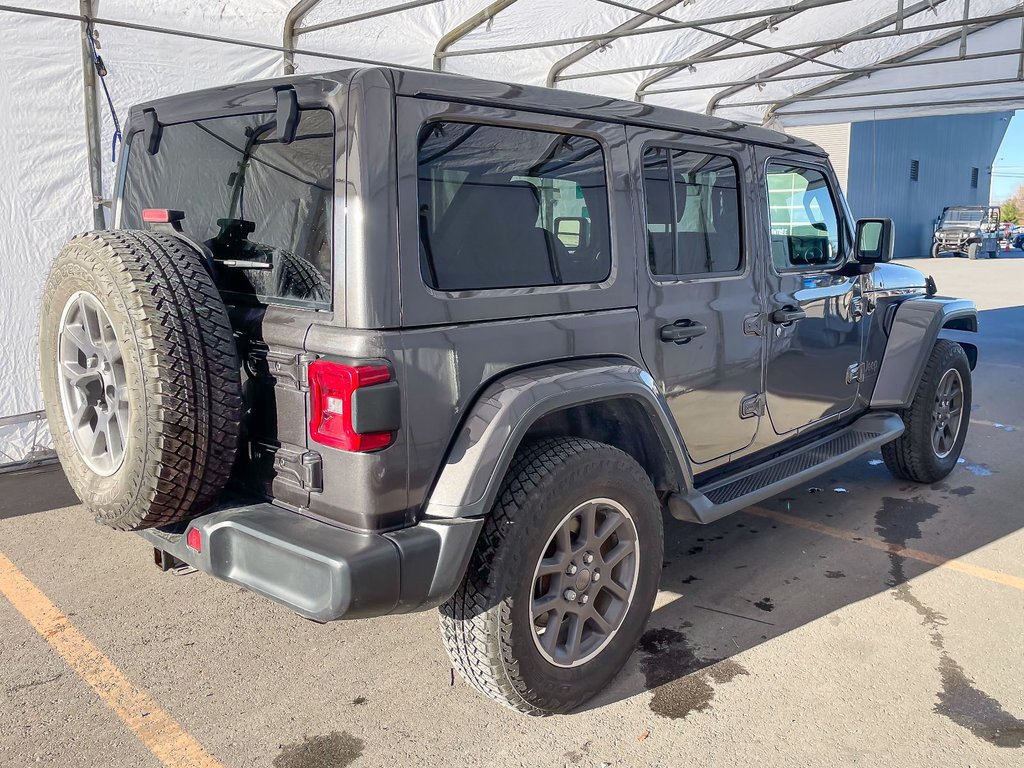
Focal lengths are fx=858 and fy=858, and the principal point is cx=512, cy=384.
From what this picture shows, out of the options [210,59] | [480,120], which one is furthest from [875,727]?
[210,59]

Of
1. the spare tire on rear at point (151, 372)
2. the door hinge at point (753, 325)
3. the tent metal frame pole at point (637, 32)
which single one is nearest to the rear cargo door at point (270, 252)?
the spare tire on rear at point (151, 372)

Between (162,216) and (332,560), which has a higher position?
(162,216)

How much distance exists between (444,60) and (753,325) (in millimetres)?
5616

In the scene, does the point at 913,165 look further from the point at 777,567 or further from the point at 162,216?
the point at 162,216

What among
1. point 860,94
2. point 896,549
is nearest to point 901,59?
point 860,94

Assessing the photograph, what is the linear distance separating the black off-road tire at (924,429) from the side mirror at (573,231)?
106 inches

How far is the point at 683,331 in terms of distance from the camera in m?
3.15

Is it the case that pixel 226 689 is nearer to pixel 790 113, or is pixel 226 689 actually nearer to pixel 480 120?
pixel 480 120

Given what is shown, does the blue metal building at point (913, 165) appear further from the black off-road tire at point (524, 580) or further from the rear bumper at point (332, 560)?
the rear bumper at point (332, 560)

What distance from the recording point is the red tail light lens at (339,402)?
2.21m

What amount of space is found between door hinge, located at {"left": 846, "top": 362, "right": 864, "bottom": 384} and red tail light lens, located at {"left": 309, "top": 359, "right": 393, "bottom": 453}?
285 centimetres

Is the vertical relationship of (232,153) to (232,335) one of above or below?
above

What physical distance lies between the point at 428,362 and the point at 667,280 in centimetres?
121

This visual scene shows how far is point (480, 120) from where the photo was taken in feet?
8.30
